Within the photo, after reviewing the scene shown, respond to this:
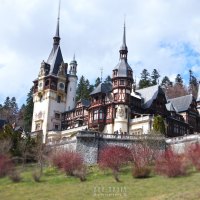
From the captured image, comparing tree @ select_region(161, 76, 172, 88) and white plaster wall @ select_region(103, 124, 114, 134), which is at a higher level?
tree @ select_region(161, 76, 172, 88)

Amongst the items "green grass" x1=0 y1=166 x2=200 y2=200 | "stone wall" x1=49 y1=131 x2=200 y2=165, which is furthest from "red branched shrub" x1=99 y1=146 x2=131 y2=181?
"stone wall" x1=49 y1=131 x2=200 y2=165

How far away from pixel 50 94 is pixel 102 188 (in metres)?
41.9

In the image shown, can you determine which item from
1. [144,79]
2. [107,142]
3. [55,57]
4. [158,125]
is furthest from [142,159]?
[144,79]

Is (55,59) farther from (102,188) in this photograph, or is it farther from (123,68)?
(102,188)

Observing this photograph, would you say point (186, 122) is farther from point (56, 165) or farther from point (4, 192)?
point (4, 192)

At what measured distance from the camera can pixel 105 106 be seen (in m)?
66.2

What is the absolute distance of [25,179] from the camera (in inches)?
1768

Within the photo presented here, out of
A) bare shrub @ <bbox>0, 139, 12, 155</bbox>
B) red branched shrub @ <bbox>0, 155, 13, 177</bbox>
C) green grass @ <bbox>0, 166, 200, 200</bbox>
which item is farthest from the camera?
bare shrub @ <bbox>0, 139, 12, 155</bbox>

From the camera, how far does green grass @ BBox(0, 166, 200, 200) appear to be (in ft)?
108

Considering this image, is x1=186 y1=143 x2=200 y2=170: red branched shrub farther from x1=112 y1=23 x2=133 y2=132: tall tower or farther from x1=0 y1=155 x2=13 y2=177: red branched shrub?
x1=0 y1=155 x2=13 y2=177: red branched shrub

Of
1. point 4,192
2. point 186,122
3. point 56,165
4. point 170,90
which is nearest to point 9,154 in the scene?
point 56,165

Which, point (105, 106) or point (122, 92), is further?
point (105, 106)

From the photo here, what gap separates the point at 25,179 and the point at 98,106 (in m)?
24.1

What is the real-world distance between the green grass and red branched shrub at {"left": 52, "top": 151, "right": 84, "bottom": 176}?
94 centimetres
